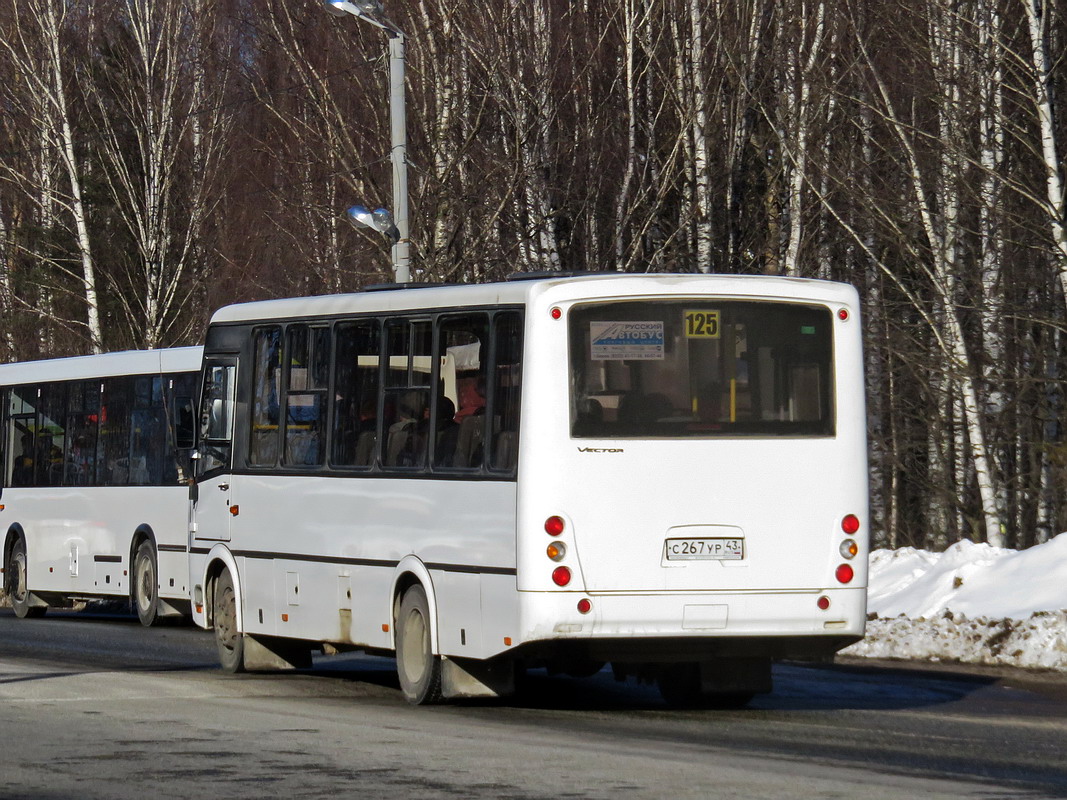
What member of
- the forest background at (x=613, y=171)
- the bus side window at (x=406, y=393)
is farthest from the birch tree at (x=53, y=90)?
the bus side window at (x=406, y=393)

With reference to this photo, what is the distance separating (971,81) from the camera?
2353 centimetres

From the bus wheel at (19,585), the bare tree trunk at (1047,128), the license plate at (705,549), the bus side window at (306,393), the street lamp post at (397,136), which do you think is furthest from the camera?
the bus wheel at (19,585)

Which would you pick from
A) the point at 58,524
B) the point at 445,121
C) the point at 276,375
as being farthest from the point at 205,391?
the point at 445,121

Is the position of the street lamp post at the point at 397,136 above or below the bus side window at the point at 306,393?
above

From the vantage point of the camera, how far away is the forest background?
2408 cm

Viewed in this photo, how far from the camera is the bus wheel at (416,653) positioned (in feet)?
43.4

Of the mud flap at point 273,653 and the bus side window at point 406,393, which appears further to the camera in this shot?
the mud flap at point 273,653

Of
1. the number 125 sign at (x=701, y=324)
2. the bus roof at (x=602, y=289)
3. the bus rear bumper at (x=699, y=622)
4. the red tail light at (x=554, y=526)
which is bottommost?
the bus rear bumper at (x=699, y=622)

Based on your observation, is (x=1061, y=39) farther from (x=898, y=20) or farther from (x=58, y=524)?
(x=58, y=524)

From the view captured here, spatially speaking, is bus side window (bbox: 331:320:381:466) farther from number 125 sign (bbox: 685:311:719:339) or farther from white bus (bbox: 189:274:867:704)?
number 125 sign (bbox: 685:311:719:339)

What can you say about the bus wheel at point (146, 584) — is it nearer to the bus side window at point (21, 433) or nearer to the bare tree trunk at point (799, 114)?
the bus side window at point (21, 433)

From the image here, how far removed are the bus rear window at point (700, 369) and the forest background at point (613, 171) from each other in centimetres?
817

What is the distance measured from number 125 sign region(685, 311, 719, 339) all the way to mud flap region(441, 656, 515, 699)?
2339 millimetres

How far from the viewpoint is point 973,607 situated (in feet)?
56.5
